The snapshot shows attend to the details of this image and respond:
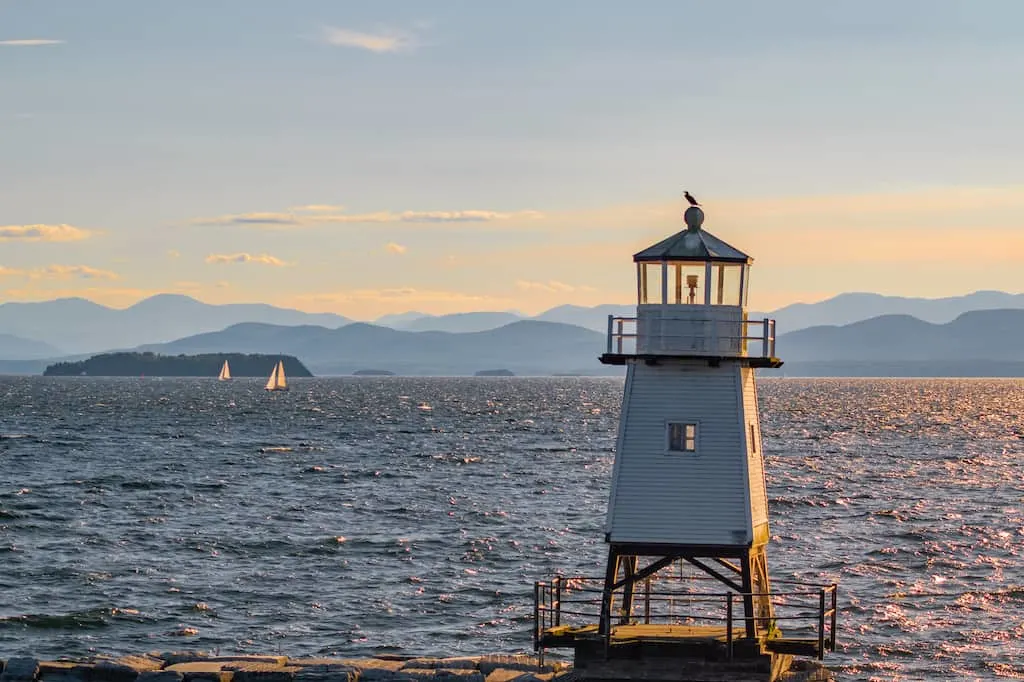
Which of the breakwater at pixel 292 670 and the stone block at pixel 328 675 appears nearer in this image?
the stone block at pixel 328 675

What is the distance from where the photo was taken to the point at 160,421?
172 m

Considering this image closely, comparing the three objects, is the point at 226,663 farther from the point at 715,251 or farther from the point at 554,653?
the point at 715,251

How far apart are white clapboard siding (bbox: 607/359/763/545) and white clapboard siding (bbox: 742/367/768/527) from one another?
0.99ft

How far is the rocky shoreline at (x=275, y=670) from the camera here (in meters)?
36.8

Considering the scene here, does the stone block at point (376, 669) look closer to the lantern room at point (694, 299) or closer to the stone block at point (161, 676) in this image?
the stone block at point (161, 676)

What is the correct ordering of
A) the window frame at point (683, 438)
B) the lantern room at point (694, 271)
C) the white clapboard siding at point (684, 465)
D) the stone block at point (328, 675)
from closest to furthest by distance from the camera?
the white clapboard siding at point (684, 465), the window frame at point (683, 438), the lantern room at point (694, 271), the stone block at point (328, 675)

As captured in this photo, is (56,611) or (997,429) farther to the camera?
(997,429)

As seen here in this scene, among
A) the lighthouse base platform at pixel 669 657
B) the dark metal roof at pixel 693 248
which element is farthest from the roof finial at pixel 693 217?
the lighthouse base platform at pixel 669 657

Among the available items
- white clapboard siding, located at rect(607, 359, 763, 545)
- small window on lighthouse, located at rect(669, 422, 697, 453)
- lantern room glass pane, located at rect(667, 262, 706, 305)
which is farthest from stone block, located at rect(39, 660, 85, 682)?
lantern room glass pane, located at rect(667, 262, 706, 305)

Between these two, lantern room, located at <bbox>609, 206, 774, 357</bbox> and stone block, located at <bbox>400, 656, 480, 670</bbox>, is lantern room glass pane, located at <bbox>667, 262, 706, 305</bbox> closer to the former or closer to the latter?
lantern room, located at <bbox>609, 206, 774, 357</bbox>

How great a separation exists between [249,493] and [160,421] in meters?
88.7

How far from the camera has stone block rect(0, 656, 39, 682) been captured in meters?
37.3

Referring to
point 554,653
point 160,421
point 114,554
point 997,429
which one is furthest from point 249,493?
point 997,429

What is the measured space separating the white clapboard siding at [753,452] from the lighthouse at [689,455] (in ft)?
0.15
